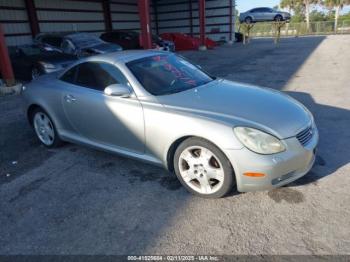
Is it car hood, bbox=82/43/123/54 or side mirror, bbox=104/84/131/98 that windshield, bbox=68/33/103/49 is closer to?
car hood, bbox=82/43/123/54

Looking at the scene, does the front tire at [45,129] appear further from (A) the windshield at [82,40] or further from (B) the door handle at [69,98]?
(A) the windshield at [82,40]

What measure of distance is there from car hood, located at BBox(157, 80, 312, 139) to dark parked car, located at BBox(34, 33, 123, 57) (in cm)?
903

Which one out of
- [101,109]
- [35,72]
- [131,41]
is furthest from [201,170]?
[131,41]

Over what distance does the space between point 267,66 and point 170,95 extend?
349 inches

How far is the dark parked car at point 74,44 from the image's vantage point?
11.8m

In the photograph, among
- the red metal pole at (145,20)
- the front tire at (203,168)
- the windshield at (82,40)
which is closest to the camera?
the front tire at (203,168)

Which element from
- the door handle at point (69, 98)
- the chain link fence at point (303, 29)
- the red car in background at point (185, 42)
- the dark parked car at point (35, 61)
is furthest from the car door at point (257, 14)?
the door handle at point (69, 98)

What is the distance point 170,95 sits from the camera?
361 centimetres

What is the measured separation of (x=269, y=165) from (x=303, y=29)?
3808cm

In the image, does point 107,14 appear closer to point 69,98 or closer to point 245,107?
point 69,98

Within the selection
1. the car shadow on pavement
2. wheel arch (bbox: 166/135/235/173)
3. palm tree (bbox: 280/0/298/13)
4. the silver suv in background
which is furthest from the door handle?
palm tree (bbox: 280/0/298/13)

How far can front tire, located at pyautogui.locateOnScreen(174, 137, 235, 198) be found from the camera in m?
3.04

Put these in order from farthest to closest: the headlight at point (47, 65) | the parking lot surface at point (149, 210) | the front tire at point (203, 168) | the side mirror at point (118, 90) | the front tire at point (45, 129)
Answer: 1. the headlight at point (47, 65)
2. the front tire at point (45, 129)
3. the side mirror at point (118, 90)
4. the front tire at point (203, 168)
5. the parking lot surface at point (149, 210)

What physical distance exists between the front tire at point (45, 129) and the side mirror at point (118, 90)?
154 cm
